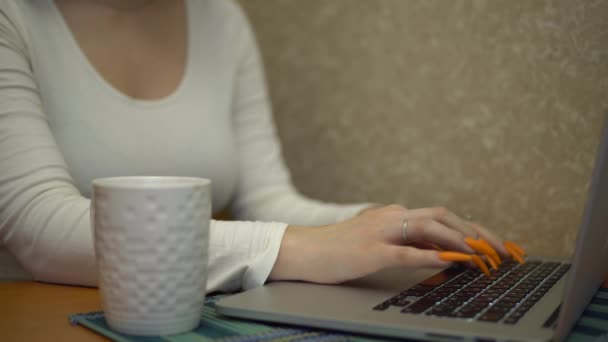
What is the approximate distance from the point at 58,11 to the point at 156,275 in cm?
57

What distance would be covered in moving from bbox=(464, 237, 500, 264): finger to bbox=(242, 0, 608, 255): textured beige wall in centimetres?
21

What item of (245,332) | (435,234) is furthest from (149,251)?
(435,234)

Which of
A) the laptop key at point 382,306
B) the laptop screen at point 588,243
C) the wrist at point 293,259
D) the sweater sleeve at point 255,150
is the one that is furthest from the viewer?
the sweater sleeve at point 255,150

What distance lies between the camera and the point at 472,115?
1.03 metres

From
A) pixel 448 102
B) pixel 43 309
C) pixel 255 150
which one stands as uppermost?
pixel 448 102

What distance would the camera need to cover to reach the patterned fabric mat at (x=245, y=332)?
1.69ft

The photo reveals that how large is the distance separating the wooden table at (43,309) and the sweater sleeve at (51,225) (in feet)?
0.08

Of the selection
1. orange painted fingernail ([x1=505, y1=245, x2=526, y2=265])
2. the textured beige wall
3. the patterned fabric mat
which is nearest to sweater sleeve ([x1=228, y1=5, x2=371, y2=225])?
the textured beige wall

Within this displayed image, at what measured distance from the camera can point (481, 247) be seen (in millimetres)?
699

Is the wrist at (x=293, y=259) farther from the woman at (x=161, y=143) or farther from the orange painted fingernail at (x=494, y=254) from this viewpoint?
the orange painted fingernail at (x=494, y=254)

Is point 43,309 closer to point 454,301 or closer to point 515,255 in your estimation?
point 454,301

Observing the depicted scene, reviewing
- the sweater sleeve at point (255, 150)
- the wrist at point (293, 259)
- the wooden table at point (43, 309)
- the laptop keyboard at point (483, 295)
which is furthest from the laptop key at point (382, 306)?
the sweater sleeve at point (255, 150)

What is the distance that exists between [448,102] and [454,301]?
555 millimetres

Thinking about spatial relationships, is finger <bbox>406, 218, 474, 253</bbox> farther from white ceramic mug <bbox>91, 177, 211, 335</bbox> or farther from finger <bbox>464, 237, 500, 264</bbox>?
white ceramic mug <bbox>91, 177, 211, 335</bbox>
